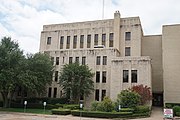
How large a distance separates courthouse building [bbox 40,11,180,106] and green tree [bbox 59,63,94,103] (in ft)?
9.35

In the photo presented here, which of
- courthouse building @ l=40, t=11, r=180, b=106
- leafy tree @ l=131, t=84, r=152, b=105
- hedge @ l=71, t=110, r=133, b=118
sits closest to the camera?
hedge @ l=71, t=110, r=133, b=118

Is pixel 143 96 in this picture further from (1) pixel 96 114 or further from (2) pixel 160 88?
(2) pixel 160 88

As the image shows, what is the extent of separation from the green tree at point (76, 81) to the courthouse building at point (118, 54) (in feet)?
9.35

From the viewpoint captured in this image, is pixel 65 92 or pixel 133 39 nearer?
pixel 65 92

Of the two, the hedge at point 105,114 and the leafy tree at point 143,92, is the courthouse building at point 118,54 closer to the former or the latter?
the leafy tree at point 143,92

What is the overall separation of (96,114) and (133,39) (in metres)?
23.3

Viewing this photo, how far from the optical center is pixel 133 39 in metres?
48.7

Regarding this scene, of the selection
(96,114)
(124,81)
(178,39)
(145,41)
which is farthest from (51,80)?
(178,39)

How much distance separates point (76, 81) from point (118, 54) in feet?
36.3

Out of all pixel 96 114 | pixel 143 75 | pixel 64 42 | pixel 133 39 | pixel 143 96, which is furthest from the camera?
pixel 64 42

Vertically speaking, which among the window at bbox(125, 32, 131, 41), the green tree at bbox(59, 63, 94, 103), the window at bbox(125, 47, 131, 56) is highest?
the window at bbox(125, 32, 131, 41)

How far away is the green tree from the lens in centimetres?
4037

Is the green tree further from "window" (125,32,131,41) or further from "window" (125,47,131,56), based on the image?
"window" (125,32,131,41)

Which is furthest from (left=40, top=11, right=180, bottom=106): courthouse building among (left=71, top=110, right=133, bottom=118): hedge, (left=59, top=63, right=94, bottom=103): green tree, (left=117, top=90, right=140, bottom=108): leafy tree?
(left=71, top=110, right=133, bottom=118): hedge
